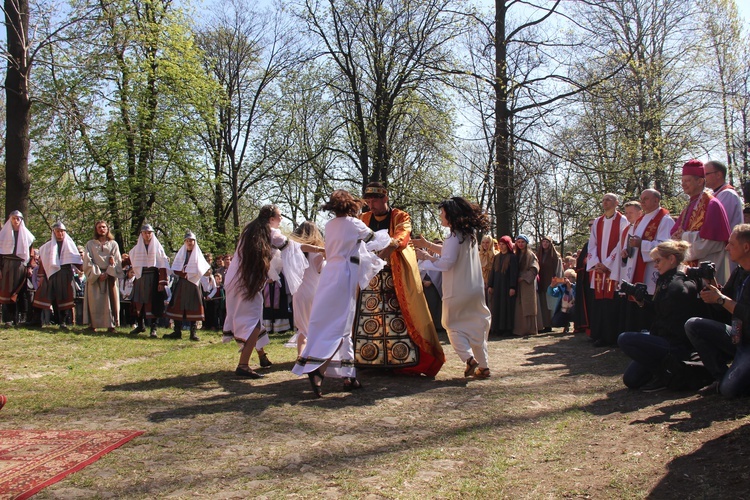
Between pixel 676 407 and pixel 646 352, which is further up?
pixel 646 352

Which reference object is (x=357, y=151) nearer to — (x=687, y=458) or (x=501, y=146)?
(x=501, y=146)

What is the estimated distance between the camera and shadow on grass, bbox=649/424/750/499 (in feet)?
11.2

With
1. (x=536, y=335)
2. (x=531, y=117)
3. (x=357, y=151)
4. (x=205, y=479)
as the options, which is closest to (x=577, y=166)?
(x=531, y=117)

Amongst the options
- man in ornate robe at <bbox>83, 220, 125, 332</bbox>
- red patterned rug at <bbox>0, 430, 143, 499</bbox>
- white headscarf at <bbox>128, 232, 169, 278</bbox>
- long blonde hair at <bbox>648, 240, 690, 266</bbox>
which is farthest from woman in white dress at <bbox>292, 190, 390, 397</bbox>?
white headscarf at <bbox>128, 232, 169, 278</bbox>

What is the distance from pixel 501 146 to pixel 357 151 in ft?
20.1

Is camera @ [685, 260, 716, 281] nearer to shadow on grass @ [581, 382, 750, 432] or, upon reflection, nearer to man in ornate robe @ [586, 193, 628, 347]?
shadow on grass @ [581, 382, 750, 432]

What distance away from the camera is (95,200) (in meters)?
24.5

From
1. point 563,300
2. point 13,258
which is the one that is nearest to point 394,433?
point 563,300

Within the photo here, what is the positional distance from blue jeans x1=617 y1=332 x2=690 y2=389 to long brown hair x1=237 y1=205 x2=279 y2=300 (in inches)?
154

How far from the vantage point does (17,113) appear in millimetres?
13906

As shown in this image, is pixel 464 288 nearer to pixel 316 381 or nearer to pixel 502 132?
pixel 316 381

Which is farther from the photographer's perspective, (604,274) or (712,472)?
(604,274)

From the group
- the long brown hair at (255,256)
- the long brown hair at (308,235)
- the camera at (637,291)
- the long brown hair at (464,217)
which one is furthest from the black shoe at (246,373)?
the camera at (637,291)

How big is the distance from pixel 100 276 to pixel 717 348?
35.8ft
